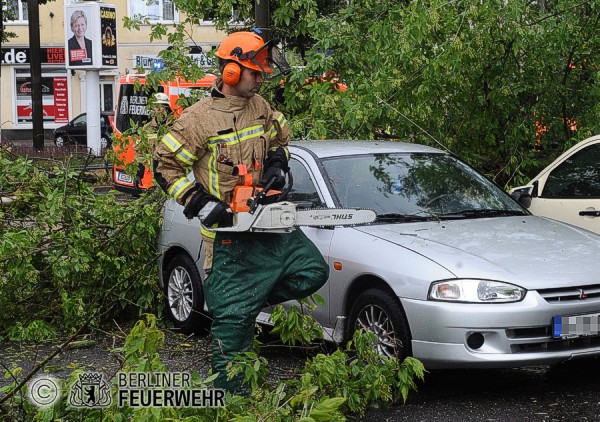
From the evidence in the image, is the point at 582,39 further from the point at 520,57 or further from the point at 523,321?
the point at 523,321

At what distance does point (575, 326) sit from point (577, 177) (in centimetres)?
239

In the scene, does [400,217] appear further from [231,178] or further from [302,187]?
[231,178]

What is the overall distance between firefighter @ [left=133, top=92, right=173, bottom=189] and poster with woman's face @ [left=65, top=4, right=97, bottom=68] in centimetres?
1695

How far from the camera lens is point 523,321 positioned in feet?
19.0

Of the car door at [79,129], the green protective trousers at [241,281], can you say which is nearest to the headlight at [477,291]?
the green protective trousers at [241,281]

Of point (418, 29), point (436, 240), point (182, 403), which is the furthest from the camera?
point (418, 29)

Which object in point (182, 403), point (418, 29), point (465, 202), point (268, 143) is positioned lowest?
point (182, 403)

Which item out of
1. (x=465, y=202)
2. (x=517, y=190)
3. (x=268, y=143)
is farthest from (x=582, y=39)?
(x=268, y=143)

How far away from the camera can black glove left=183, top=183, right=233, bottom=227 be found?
5176mm

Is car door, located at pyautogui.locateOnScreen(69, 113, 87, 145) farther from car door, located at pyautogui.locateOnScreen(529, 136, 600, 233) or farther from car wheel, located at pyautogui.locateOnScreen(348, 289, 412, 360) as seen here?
car wheel, located at pyautogui.locateOnScreen(348, 289, 412, 360)

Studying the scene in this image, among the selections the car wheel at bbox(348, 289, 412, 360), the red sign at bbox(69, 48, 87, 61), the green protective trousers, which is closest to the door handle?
the car wheel at bbox(348, 289, 412, 360)

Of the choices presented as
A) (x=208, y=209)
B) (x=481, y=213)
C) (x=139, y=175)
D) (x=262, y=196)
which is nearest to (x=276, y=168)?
(x=262, y=196)

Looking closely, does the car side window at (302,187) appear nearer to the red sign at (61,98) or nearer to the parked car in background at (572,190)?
the parked car in background at (572,190)

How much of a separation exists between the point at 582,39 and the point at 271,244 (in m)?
5.53
